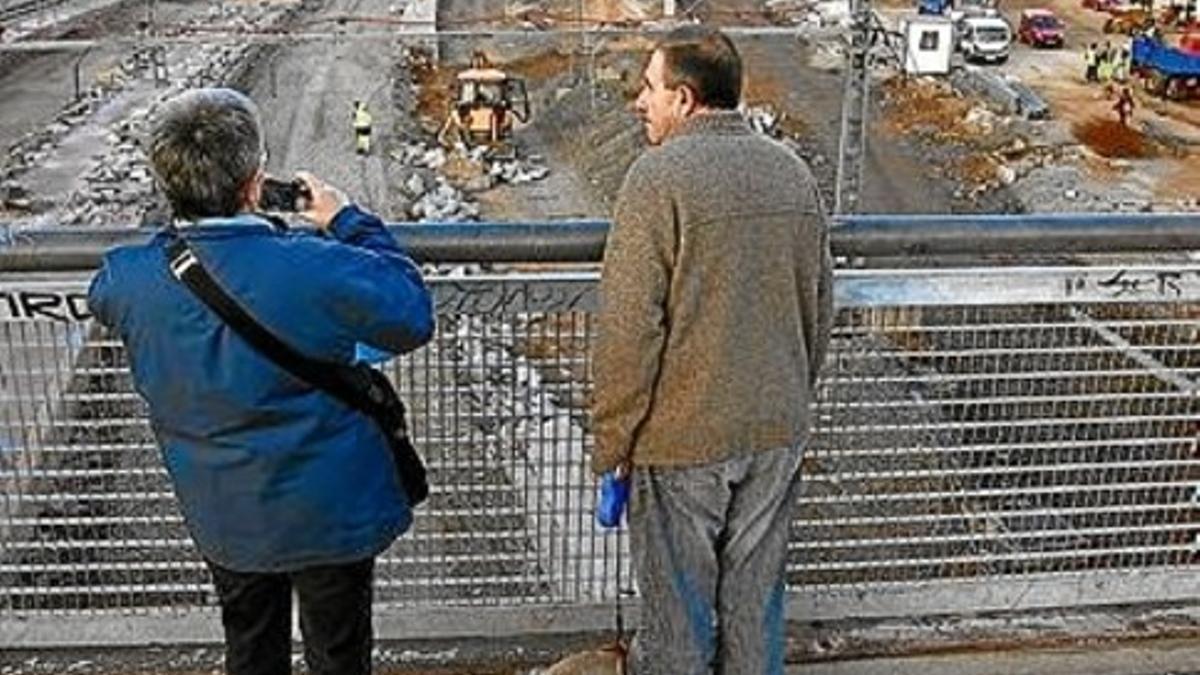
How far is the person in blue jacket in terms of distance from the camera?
279 centimetres

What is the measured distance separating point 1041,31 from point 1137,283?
146 feet

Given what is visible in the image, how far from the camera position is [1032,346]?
405cm

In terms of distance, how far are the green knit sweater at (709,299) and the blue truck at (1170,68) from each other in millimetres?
39191

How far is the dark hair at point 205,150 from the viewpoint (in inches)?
108

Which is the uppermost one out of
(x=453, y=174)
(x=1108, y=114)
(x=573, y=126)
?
(x=1108, y=114)

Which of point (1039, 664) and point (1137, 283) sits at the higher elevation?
point (1137, 283)

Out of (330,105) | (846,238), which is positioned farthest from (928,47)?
(846,238)

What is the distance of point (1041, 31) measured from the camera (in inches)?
1810

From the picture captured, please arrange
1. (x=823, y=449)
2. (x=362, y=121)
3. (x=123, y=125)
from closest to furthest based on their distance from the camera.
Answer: (x=823, y=449)
(x=362, y=121)
(x=123, y=125)

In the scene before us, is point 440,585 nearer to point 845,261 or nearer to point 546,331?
point 546,331

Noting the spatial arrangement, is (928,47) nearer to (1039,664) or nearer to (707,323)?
(1039,664)

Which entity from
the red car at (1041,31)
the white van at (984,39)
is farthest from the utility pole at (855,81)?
the red car at (1041,31)

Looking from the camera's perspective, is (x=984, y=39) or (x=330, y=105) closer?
(x=330, y=105)

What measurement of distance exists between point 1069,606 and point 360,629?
215 cm
